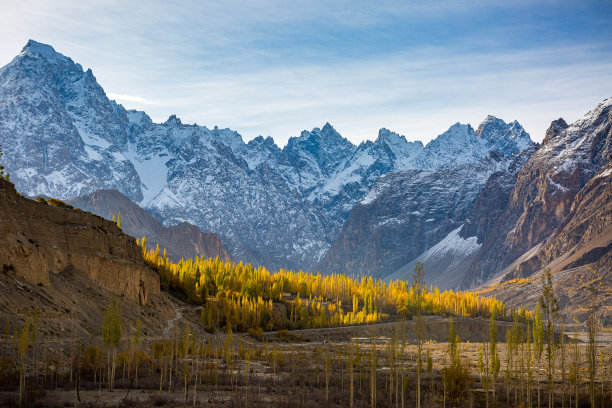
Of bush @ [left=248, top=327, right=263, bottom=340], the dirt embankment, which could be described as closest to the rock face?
bush @ [left=248, top=327, right=263, bottom=340]

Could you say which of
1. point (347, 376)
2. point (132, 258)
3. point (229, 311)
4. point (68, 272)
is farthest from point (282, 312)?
point (347, 376)

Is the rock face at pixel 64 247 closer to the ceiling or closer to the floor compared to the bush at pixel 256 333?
closer to the ceiling

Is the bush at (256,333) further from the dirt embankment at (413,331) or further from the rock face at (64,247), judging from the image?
the rock face at (64,247)

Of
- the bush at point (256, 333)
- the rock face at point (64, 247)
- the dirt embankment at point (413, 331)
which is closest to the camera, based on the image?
the rock face at point (64, 247)

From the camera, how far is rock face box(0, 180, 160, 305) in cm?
6525

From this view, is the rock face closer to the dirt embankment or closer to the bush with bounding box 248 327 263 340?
the bush with bounding box 248 327 263 340

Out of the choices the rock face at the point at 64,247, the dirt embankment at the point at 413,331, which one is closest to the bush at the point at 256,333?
the dirt embankment at the point at 413,331

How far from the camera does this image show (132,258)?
102500 mm

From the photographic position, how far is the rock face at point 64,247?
65.2m

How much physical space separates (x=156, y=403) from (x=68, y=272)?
38168 mm

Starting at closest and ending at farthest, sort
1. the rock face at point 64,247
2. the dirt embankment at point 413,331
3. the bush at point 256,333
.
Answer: the rock face at point 64,247, the bush at point 256,333, the dirt embankment at point 413,331

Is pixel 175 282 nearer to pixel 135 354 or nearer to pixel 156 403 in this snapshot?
pixel 135 354

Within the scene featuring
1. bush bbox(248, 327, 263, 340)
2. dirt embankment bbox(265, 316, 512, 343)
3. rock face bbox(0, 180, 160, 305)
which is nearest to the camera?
rock face bbox(0, 180, 160, 305)

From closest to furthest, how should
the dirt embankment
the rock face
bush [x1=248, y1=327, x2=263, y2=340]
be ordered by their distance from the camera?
1. the rock face
2. bush [x1=248, y1=327, x2=263, y2=340]
3. the dirt embankment
